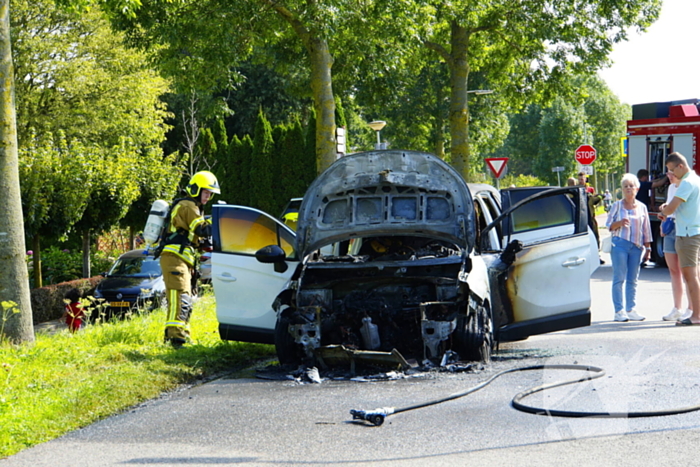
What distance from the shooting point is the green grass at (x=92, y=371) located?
232 inches

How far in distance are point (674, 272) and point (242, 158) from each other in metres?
28.3

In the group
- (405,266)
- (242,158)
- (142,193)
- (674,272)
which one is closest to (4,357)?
(405,266)

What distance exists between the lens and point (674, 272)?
34.3 ft

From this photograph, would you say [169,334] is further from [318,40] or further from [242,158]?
[242,158]

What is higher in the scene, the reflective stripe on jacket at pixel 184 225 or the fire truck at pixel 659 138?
the fire truck at pixel 659 138

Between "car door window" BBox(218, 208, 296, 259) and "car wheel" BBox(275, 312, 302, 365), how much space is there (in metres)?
0.88

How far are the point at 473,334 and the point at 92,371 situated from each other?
3333 millimetres

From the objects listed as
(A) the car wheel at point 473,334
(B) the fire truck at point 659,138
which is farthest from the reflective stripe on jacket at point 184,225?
(B) the fire truck at point 659,138

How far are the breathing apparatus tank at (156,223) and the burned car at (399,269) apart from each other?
901 millimetres

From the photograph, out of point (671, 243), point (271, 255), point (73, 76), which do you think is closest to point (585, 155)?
point (73, 76)

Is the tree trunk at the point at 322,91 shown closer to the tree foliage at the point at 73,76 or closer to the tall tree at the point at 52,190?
the tall tree at the point at 52,190

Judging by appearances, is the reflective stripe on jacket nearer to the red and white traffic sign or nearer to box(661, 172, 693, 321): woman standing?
box(661, 172, 693, 321): woman standing

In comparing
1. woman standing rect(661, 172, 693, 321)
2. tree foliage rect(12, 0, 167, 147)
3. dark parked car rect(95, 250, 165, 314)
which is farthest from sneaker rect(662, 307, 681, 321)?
tree foliage rect(12, 0, 167, 147)

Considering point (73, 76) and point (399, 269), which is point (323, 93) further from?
point (73, 76)
